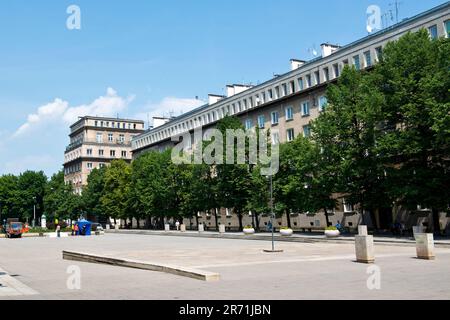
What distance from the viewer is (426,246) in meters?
19.9

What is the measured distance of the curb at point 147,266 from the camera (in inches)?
588

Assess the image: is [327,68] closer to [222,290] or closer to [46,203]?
[222,290]

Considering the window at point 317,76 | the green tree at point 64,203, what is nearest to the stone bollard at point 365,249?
the window at point 317,76

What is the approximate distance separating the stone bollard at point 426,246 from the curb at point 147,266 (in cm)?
993

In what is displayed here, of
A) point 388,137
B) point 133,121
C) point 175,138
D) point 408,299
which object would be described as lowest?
point 408,299

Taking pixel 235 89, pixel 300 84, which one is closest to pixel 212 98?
pixel 235 89

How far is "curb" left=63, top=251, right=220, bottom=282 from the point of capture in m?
14.9

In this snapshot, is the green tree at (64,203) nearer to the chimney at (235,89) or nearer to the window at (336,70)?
the chimney at (235,89)

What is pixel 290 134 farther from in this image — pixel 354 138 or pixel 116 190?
pixel 116 190

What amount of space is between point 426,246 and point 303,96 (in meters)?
41.7

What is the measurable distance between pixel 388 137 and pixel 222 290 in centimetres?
2729

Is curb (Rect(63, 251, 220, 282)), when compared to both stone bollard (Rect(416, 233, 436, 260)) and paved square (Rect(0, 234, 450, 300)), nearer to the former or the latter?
paved square (Rect(0, 234, 450, 300))

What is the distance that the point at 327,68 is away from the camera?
56.7 meters
